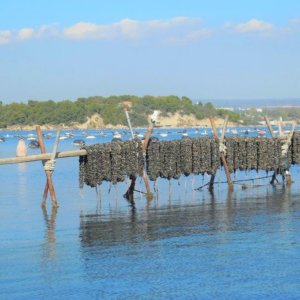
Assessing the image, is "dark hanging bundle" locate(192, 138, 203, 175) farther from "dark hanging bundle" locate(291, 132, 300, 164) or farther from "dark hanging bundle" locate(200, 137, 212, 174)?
"dark hanging bundle" locate(291, 132, 300, 164)

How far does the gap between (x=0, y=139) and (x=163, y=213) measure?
115 m

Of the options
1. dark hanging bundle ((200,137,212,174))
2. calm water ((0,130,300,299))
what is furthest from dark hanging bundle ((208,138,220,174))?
calm water ((0,130,300,299))

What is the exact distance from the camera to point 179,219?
2323 cm

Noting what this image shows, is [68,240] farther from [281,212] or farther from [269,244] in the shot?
[281,212]

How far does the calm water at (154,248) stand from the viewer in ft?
49.0

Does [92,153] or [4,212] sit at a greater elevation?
[92,153]

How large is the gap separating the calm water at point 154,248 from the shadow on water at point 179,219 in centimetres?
2

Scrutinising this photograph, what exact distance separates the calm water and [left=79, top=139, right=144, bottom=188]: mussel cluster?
0.95 m

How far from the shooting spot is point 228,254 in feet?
58.0

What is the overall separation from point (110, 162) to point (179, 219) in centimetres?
377

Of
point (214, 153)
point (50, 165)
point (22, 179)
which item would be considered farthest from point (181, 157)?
point (22, 179)

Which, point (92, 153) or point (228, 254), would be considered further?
point (92, 153)

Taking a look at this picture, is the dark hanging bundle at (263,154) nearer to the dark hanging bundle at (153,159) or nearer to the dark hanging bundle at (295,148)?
the dark hanging bundle at (295,148)

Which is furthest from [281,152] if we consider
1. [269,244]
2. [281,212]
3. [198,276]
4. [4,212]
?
[198,276]
